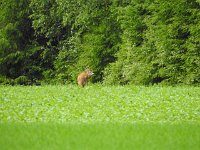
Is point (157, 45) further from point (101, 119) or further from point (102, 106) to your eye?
point (101, 119)

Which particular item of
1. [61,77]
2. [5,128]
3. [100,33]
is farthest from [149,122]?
[61,77]

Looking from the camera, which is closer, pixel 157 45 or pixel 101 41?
pixel 157 45

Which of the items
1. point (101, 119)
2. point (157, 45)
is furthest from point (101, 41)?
point (101, 119)

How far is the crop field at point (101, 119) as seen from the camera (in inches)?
499

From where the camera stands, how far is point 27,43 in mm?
47000

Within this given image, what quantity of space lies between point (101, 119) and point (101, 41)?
23.0 meters

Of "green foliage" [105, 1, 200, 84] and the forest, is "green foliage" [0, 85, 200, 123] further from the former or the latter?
the forest

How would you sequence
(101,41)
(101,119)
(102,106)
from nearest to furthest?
(101,119) → (102,106) → (101,41)

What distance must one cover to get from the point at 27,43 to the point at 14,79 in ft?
11.3

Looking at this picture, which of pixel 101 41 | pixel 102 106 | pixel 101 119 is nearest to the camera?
pixel 101 119

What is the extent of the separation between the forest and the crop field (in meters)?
6.28

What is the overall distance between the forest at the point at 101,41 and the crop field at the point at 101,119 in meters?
6.28

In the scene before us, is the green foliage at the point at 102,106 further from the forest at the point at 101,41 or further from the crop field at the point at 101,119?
the forest at the point at 101,41

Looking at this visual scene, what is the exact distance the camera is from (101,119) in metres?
17.1
